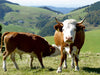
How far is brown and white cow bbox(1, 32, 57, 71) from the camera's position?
9.65 metres

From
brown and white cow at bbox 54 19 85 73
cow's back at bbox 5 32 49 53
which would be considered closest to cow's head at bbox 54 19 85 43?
brown and white cow at bbox 54 19 85 73

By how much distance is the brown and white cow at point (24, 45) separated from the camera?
965cm

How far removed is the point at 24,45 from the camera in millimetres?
10102

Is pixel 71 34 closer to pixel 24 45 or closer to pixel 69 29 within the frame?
pixel 69 29

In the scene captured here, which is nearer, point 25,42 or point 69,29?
point 69,29

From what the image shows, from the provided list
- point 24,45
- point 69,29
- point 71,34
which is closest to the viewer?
point 71,34

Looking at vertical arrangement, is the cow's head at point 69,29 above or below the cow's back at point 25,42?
above

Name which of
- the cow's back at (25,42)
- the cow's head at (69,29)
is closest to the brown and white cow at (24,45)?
the cow's back at (25,42)

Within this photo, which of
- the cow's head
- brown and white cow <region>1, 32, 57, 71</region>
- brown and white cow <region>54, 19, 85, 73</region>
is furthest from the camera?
brown and white cow <region>1, 32, 57, 71</region>

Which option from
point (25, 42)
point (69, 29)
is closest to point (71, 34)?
point (69, 29)

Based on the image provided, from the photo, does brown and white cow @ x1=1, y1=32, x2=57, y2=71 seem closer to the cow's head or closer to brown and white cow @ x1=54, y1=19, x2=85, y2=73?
brown and white cow @ x1=54, y1=19, x2=85, y2=73

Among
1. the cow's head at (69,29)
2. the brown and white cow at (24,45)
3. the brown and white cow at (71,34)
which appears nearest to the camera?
the cow's head at (69,29)

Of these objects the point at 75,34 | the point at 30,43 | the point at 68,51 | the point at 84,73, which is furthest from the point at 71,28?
the point at 30,43

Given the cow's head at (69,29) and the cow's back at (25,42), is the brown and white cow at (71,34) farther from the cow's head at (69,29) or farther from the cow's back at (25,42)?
the cow's back at (25,42)
